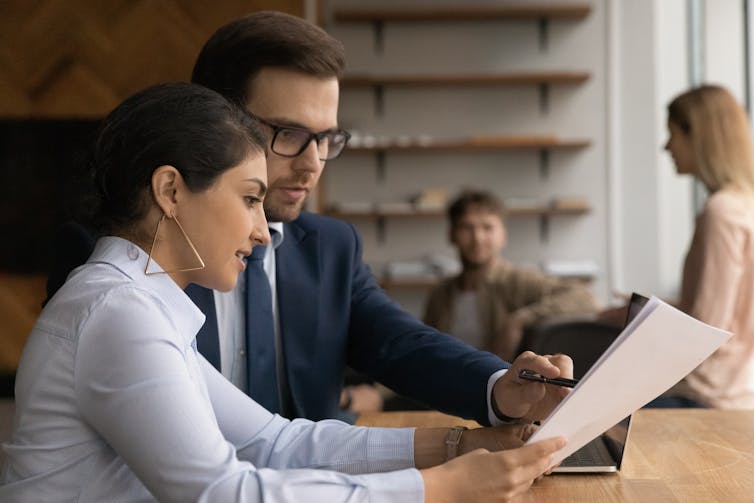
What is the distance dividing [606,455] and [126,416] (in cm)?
73

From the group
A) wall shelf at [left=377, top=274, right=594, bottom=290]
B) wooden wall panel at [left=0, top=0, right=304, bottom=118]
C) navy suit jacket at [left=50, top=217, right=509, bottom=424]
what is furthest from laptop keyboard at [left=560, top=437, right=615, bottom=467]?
Answer: wall shelf at [left=377, top=274, right=594, bottom=290]

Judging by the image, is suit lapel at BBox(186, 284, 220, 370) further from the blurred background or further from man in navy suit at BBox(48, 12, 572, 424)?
the blurred background

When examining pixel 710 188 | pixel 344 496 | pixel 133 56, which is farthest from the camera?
pixel 133 56

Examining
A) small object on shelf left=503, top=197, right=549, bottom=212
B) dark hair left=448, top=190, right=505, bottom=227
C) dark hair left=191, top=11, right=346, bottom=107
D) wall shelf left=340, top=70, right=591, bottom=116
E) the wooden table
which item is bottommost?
the wooden table

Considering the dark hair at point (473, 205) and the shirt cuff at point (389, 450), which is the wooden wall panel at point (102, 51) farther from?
the shirt cuff at point (389, 450)

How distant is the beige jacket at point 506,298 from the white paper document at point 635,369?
3.11m

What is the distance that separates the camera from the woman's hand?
1.08m

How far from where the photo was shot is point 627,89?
20.1ft

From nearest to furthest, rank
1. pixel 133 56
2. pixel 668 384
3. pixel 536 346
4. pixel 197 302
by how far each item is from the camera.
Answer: pixel 668 384 → pixel 197 302 → pixel 536 346 → pixel 133 56

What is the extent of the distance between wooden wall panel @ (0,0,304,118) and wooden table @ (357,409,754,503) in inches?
140

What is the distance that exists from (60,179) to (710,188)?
3244 mm

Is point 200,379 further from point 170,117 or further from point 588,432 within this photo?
point 588,432

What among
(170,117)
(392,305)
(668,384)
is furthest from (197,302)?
(668,384)

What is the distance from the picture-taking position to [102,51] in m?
4.99
